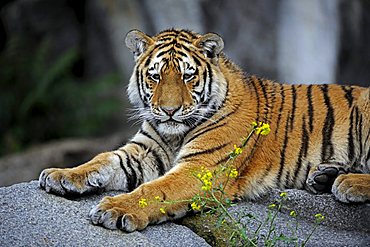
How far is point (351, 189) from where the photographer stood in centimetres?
496

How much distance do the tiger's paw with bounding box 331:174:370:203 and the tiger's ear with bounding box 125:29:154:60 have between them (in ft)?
4.88

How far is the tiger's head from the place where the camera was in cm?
508

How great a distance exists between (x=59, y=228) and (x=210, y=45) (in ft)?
5.14

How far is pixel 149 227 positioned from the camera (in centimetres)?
464

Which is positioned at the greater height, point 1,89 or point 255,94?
point 255,94

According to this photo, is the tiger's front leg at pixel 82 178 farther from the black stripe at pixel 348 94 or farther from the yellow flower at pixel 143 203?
the black stripe at pixel 348 94

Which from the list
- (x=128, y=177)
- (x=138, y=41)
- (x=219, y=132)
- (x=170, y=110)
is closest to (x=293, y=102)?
(x=219, y=132)

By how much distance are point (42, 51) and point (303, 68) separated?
12.6 ft

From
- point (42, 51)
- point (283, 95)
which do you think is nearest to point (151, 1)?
point (42, 51)

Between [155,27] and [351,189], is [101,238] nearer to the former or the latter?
[351,189]

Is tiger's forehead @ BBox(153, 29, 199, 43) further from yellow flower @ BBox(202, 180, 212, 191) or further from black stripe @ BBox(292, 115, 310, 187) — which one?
yellow flower @ BBox(202, 180, 212, 191)

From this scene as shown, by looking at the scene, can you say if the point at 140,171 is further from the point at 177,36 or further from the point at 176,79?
the point at 177,36

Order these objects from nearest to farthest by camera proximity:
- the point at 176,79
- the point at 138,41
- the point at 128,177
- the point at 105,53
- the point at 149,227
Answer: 1. the point at 149,227
2. the point at 176,79
3. the point at 128,177
4. the point at 138,41
5. the point at 105,53

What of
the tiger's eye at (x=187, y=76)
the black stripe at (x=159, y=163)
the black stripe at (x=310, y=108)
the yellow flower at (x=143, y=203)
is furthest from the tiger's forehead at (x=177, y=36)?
the yellow flower at (x=143, y=203)
